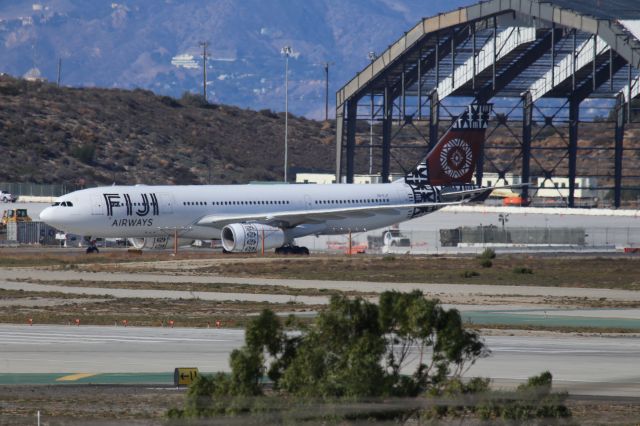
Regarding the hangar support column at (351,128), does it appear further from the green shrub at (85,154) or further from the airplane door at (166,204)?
the green shrub at (85,154)

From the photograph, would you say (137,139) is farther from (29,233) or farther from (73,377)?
(73,377)

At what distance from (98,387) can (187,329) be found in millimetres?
11136

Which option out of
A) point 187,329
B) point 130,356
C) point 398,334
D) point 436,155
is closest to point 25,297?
point 187,329

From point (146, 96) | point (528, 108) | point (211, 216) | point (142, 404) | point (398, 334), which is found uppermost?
point (146, 96)

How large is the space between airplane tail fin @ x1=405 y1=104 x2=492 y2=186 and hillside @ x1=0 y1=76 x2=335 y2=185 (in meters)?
56.0

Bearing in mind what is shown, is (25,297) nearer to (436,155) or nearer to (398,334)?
(398,334)

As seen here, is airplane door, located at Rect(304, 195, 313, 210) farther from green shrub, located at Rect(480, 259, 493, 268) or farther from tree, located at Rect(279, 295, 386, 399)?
tree, located at Rect(279, 295, 386, 399)

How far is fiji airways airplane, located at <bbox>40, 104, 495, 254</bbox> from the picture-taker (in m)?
62.1

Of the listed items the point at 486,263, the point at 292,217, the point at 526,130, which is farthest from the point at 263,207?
the point at 526,130

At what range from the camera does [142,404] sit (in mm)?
21531

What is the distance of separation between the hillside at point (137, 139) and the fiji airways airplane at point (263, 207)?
2282 inches

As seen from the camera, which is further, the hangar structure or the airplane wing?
the hangar structure

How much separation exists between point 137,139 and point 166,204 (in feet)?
267

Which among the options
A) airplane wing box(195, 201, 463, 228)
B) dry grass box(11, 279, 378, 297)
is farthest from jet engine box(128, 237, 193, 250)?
dry grass box(11, 279, 378, 297)
